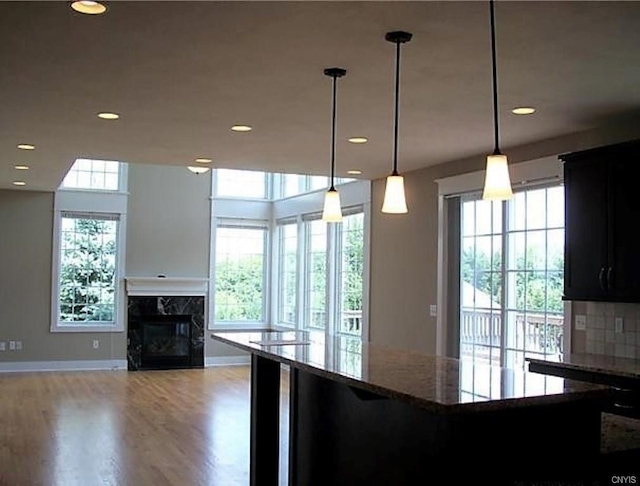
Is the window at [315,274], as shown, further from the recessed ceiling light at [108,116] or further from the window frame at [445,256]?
the recessed ceiling light at [108,116]

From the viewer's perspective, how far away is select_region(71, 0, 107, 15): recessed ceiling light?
300 centimetres

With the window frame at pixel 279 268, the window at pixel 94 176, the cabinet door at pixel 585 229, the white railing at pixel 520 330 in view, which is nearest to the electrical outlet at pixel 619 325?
the cabinet door at pixel 585 229

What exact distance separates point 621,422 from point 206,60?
2.73 m

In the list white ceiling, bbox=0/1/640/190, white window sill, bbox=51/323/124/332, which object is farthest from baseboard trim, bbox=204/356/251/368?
white ceiling, bbox=0/1/640/190

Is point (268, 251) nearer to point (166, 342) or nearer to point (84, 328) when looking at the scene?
point (166, 342)

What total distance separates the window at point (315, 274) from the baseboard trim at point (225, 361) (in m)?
1.62

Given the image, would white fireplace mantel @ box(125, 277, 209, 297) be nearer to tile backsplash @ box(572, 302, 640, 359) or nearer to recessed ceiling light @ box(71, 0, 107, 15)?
tile backsplash @ box(572, 302, 640, 359)

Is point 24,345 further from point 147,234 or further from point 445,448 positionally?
point 445,448

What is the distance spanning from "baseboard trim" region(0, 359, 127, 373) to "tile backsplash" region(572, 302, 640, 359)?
24.8 ft

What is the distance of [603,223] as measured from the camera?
486cm

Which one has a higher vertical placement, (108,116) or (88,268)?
(108,116)

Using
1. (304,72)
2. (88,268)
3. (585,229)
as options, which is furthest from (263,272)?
(304,72)

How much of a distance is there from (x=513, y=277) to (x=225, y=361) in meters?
6.59

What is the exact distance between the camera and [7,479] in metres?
5.05
